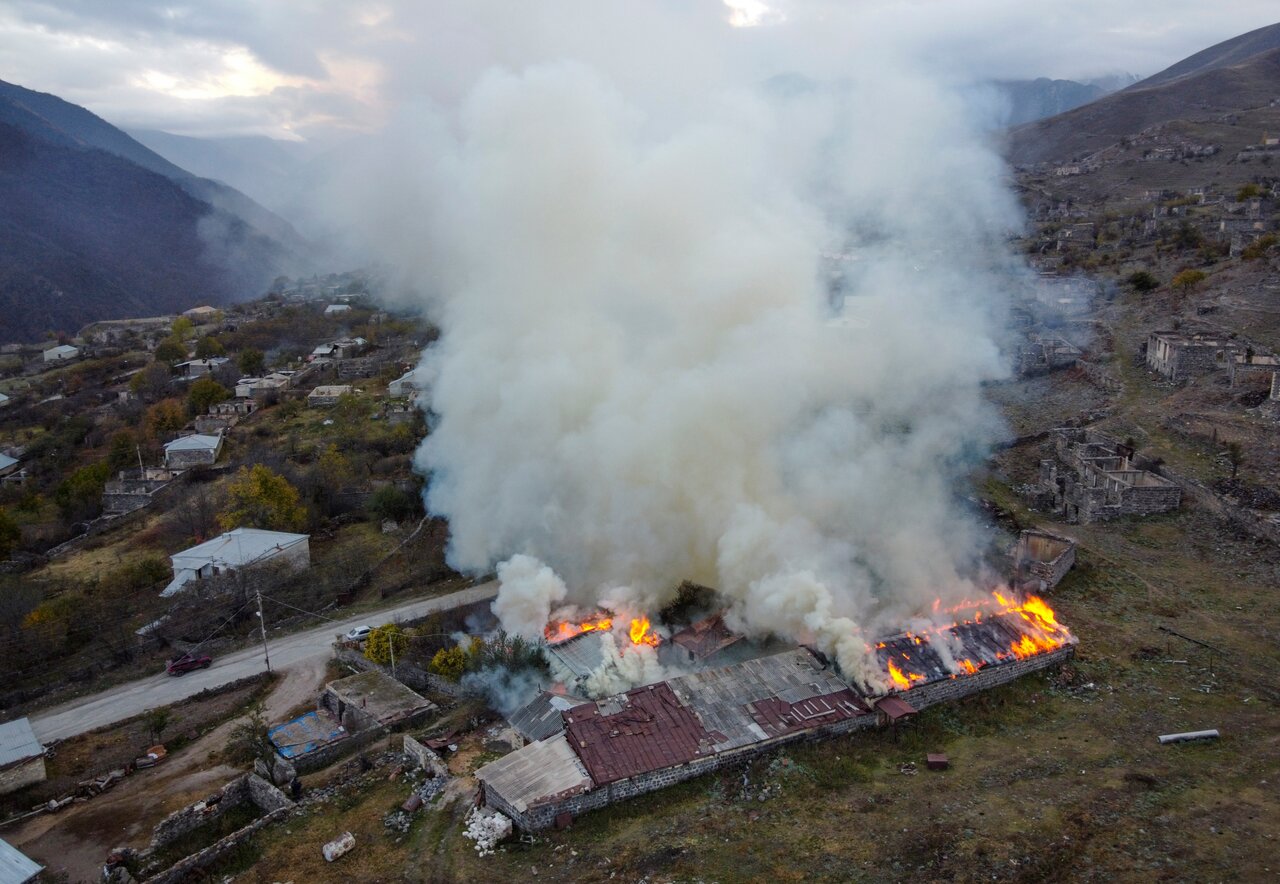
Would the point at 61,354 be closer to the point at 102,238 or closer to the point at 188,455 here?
the point at 188,455

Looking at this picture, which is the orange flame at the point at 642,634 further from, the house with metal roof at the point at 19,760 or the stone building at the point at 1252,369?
the stone building at the point at 1252,369

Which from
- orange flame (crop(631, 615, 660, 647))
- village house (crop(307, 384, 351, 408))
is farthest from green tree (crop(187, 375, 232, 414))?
orange flame (crop(631, 615, 660, 647))

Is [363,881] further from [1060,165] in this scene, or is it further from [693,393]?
[1060,165]

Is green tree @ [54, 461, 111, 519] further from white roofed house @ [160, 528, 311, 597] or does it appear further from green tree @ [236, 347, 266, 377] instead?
green tree @ [236, 347, 266, 377]

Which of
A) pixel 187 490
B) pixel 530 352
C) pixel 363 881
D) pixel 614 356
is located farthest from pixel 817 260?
pixel 187 490

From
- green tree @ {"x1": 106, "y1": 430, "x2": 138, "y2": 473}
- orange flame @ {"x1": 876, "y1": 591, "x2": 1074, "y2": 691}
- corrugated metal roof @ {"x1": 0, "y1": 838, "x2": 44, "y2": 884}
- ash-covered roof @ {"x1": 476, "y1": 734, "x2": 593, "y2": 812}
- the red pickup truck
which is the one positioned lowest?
the red pickup truck

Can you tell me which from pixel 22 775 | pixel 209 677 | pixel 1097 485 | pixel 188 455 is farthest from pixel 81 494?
pixel 1097 485

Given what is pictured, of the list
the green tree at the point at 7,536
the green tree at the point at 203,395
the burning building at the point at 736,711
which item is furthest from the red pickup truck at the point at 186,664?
the green tree at the point at 203,395
